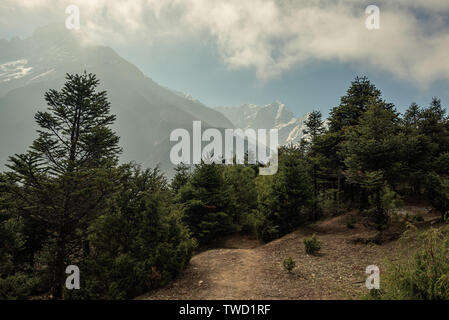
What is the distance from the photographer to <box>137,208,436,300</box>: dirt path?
24.0ft

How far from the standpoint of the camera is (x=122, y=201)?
992 centimetres

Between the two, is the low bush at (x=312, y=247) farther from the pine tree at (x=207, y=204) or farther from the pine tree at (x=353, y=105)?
the pine tree at (x=353, y=105)

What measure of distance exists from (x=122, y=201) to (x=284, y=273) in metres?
8.04

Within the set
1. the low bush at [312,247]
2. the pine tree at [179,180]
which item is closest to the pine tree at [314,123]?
the pine tree at [179,180]

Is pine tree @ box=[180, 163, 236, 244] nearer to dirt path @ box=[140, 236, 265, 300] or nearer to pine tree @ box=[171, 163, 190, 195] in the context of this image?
dirt path @ box=[140, 236, 265, 300]

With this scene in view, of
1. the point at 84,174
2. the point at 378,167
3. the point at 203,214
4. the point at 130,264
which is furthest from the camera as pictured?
the point at 203,214

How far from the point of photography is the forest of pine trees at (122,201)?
364 inches

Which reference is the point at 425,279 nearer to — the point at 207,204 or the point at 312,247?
the point at 312,247

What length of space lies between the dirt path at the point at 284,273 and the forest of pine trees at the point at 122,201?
1.21 m
